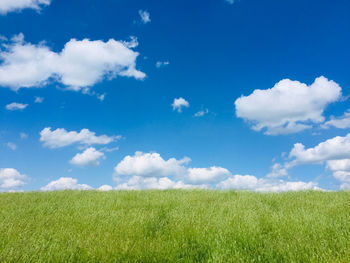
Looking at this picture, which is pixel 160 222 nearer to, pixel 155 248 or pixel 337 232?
pixel 155 248

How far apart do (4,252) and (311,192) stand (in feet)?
29.3

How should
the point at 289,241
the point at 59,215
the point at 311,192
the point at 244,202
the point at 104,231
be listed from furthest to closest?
1. the point at 311,192
2. the point at 244,202
3. the point at 59,215
4. the point at 104,231
5. the point at 289,241

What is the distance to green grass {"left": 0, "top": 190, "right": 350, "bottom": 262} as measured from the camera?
12.7ft

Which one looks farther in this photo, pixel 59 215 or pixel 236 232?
pixel 59 215

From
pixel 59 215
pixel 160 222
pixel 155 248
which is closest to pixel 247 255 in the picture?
pixel 155 248

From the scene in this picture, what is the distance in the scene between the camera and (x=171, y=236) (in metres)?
4.77

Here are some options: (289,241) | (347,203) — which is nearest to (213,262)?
(289,241)

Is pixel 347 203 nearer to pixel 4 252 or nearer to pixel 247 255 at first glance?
pixel 247 255

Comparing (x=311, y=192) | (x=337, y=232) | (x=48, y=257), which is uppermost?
(x=311, y=192)

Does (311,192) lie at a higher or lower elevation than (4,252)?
higher

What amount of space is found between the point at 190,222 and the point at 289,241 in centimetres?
190

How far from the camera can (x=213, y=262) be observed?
3.59m

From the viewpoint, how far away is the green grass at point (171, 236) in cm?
388

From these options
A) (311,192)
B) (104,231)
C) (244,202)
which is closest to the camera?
(104,231)
